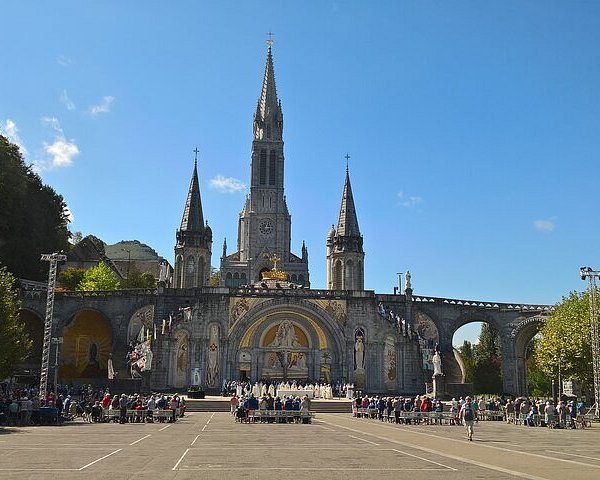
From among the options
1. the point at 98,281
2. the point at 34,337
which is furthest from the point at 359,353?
the point at 98,281

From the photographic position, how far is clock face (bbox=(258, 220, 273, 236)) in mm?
111500

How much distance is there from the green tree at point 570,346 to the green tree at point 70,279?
51.3 m

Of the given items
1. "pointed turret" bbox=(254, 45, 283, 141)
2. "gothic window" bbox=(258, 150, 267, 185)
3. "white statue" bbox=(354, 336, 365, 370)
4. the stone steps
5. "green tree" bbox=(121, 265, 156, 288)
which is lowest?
the stone steps

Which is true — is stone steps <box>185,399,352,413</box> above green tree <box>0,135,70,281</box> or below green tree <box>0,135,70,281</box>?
below

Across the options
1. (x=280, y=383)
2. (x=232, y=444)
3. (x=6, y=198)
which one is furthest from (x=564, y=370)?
(x=6, y=198)

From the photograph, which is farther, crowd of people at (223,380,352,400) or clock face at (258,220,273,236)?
clock face at (258,220,273,236)

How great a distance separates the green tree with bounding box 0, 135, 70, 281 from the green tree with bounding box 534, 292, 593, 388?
44.9 meters

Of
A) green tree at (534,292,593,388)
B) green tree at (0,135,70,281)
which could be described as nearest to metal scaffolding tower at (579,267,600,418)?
green tree at (534,292,593,388)

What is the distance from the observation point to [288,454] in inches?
679

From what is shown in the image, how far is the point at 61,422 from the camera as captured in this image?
101 ft

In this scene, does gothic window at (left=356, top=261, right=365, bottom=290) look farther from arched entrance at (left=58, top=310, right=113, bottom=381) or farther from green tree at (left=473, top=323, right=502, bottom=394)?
arched entrance at (left=58, top=310, right=113, bottom=381)

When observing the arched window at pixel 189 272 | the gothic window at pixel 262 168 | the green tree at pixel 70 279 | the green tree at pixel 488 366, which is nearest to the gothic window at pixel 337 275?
the arched window at pixel 189 272

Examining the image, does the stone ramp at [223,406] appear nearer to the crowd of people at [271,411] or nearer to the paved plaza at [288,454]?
the crowd of people at [271,411]

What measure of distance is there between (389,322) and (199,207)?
955 inches
